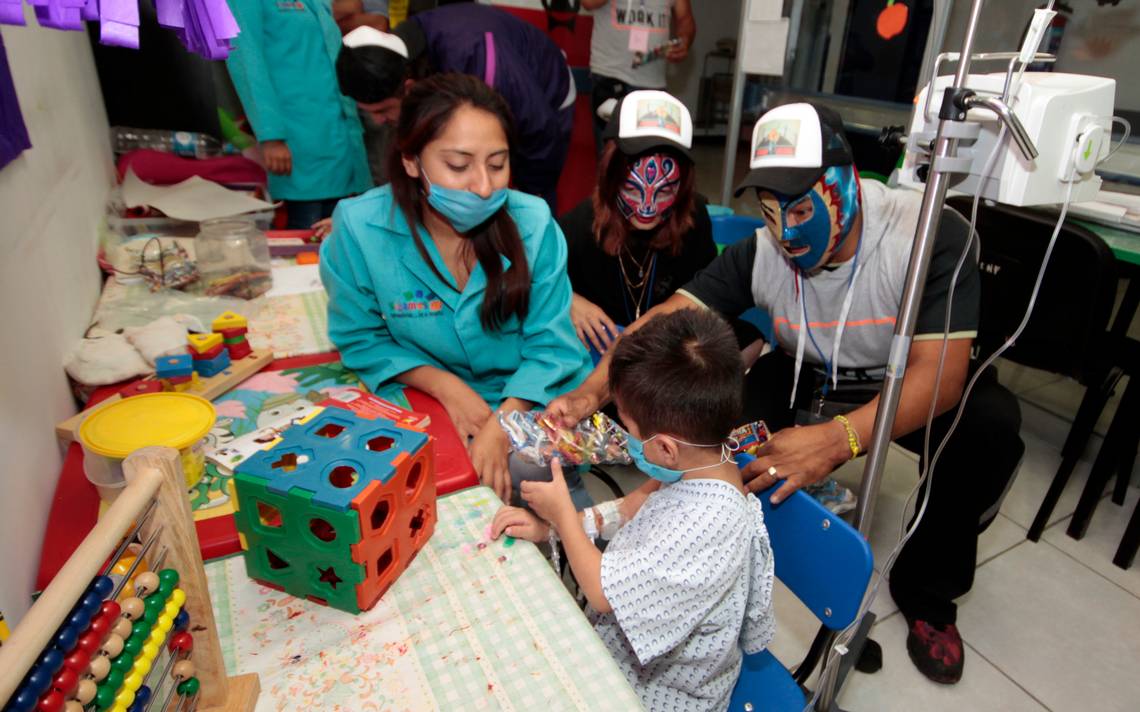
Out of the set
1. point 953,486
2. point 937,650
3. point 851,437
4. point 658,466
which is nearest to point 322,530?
point 658,466

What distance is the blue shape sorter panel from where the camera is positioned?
0.84m

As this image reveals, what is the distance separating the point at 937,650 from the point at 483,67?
236cm

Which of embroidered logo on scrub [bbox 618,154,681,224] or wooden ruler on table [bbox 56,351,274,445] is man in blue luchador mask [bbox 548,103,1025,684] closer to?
embroidered logo on scrub [bbox 618,154,681,224]

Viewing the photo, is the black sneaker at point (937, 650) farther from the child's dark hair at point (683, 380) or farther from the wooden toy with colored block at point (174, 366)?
the wooden toy with colored block at point (174, 366)

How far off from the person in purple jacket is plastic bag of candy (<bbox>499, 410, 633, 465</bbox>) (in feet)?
3.09

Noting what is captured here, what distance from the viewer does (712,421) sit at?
1.01 metres

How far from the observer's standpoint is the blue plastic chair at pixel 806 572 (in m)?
1.03

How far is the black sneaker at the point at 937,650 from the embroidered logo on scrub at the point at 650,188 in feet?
4.42

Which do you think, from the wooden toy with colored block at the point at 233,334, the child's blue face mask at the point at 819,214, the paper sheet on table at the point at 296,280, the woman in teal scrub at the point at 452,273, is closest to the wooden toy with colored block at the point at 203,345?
the wooden toy with colored block at the point at 233,334

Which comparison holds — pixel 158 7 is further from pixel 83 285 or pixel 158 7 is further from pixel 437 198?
pixel 83 285

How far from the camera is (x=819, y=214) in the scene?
143 cm

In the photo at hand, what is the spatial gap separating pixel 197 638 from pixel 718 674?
0.78 meters

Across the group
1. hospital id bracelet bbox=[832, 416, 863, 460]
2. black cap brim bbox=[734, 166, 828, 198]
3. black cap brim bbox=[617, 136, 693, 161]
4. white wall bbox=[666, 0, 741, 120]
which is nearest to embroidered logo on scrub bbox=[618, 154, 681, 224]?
black cap brim bbox=[617, 136, 693, 161]

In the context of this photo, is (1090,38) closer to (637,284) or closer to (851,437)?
(637,284)
